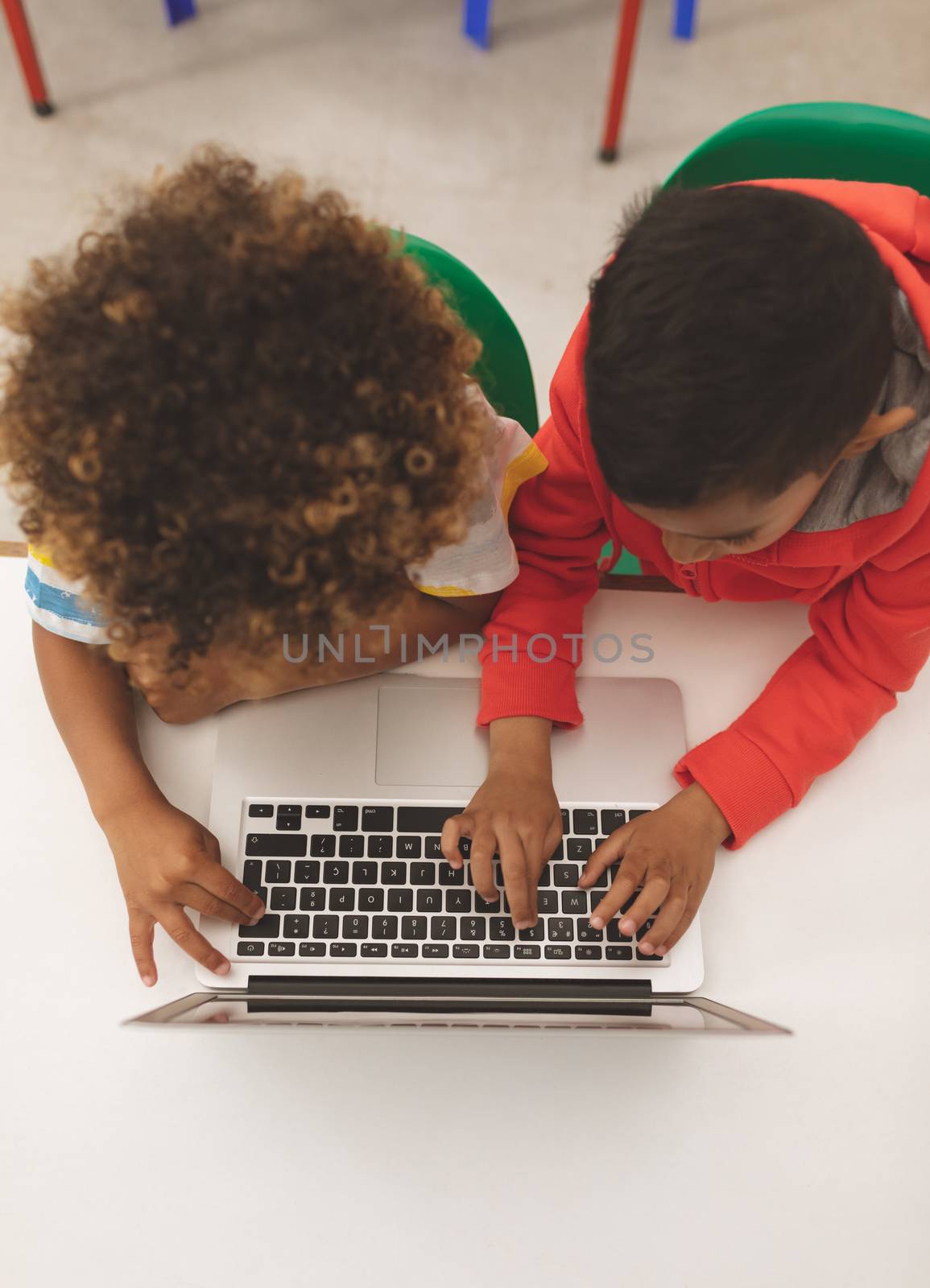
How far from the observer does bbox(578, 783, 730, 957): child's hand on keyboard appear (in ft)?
2.26

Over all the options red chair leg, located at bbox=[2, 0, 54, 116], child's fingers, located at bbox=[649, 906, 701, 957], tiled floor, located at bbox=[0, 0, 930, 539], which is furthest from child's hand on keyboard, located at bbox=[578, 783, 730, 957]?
red chair leg, located at bbox=[2, 0, 54, 116]

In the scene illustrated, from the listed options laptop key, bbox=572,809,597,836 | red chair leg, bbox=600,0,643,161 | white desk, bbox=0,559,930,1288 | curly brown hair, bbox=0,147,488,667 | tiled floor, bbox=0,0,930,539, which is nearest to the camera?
curly brown hair, bbox=0,147,488,667

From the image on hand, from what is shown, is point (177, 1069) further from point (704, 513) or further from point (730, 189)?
point (730, 189)

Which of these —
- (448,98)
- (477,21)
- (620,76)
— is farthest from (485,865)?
(477,21)

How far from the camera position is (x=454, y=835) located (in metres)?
0.70

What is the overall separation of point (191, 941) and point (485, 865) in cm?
21

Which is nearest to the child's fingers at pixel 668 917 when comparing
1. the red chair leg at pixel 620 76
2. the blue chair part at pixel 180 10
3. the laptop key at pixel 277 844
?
the laptop key at pixel 277 844

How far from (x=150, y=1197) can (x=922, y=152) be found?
96 cm

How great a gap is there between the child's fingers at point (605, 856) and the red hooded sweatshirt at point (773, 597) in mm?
71

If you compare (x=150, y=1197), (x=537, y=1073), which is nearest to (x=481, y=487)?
(x=537, y=1073)

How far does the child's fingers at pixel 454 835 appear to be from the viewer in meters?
0.70

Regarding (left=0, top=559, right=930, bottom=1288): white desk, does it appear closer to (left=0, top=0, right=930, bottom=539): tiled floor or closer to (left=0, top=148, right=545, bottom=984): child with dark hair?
(left=0, top=148, right=545, bottom=984): child with dark hair

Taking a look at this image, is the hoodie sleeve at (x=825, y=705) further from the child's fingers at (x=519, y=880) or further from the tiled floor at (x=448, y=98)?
the tiled floor at (x=448, y=98)

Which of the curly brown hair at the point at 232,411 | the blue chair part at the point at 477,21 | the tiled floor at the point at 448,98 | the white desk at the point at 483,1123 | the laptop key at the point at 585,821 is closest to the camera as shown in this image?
the curly brown hair at the point at 232,411
